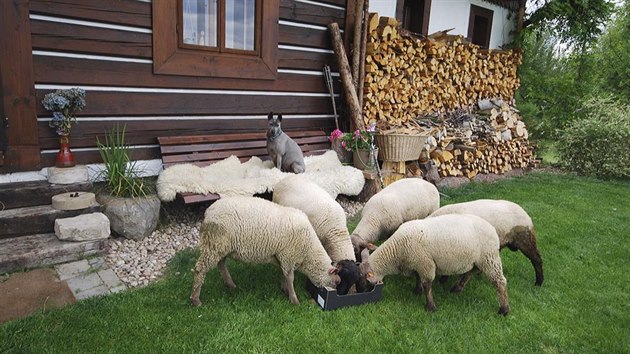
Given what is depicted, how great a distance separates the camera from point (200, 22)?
533 centimetres

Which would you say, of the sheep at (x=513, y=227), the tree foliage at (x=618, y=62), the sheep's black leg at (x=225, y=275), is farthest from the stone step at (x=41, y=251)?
the tree foliage at (x=618, y=62)

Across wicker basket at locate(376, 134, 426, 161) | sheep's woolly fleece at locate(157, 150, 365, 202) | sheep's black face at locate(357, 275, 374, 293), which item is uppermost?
wicker basket at locate(376, 134, 426, 161)

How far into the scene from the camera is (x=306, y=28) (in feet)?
20.8

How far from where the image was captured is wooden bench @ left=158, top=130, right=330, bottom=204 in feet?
17.0

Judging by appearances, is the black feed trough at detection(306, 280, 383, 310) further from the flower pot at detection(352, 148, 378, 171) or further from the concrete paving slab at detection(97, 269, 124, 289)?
the flower pot at detection(352, 148, 378, 171)

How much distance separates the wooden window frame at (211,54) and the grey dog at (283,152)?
913mm

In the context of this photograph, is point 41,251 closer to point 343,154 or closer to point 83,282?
point 83,282

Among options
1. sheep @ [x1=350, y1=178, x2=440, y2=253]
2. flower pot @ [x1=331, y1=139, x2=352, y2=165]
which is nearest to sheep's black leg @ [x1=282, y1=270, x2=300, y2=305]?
sheep @ [x1=350, y1=178, x2=440, y2=253]

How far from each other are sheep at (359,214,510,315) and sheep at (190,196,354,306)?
0.38m

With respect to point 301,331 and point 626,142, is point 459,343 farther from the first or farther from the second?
point 626,142

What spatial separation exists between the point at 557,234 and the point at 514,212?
1.99m

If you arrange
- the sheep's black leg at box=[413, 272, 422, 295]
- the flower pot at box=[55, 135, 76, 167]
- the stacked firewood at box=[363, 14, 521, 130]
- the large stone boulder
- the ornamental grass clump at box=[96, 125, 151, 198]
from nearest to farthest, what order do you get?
the sheep's black leg at box=[413, 272, 422, 295]
the large stone boulder
the flower pot at box=[55, 135, 76, 167]
the ornamental grass clump at box=[96, 125, 151, 198]
the stacked firewood at box=[363, 14, 521, 130]

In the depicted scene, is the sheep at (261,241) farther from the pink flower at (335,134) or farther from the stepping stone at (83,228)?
the pink flower at (335,134)

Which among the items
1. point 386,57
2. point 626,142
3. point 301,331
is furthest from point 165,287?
point 626,142
